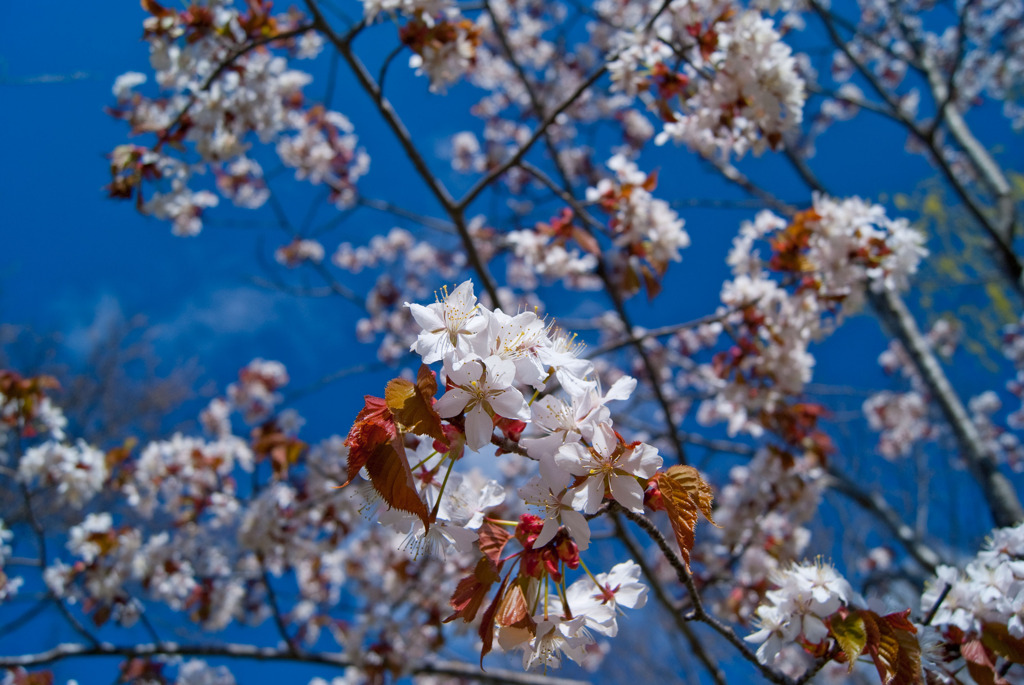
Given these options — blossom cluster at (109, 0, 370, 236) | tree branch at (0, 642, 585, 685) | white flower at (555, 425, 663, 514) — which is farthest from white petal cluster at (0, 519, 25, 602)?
white flower at (555, 425, 663, 514)

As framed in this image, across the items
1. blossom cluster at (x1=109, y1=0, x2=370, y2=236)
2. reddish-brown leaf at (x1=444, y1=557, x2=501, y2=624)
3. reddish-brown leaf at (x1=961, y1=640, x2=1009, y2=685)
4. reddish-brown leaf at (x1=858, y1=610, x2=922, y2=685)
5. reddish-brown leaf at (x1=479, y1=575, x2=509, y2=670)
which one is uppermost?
blossom cluster at (x1=109, y1=0, x2=370, y2=236)

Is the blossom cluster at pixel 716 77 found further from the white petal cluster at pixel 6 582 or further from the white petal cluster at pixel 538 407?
the white petal cluster at pixel 6 582

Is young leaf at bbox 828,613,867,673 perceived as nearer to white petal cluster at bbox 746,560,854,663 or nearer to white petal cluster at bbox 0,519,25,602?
white petal cluster at bbox 746,560,854,663

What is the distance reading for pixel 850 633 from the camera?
1.08 metres

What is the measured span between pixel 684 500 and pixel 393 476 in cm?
47

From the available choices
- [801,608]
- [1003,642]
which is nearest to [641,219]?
[801,608]

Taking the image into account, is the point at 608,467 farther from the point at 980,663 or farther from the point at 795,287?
the point at 795,287

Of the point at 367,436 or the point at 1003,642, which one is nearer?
the point at 367,436

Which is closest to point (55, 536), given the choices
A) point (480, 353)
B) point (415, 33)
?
point (415, 33)

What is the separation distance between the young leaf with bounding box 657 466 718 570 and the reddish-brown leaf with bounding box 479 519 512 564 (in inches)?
11.8

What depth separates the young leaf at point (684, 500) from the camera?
0.85 m

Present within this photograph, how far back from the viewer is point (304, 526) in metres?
3.74

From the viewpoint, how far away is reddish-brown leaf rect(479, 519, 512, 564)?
95 cm

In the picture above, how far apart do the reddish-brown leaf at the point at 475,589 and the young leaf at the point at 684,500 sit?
319 mm
